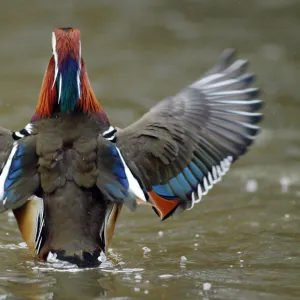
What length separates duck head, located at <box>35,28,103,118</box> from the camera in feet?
20.5

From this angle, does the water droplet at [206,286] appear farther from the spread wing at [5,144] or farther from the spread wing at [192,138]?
the spread wing at [5,144]

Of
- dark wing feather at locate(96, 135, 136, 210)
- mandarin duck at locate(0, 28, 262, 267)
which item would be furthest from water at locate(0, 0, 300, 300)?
dark wing feather at locate(96, 135, 136, 210)

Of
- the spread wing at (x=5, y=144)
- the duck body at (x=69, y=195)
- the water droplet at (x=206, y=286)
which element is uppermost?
the spread wing at (x=5, y=144)

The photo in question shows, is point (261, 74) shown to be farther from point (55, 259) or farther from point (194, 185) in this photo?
point (55, 259)

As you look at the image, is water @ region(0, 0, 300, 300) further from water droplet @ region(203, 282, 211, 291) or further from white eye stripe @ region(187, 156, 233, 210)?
white eye stripe @ region(187, 156, 233, 210)

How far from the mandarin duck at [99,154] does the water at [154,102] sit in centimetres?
27

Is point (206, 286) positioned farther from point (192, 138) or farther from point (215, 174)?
point (192, 138)

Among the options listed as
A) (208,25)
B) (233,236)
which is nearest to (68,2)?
(208,25)

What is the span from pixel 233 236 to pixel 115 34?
5.65 metres

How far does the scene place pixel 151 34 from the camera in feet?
40.9

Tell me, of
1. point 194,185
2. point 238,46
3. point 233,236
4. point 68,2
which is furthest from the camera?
point 68,2

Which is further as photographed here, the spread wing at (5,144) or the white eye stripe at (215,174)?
the white eye stripe at (215,174)

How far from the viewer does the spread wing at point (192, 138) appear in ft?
20.4

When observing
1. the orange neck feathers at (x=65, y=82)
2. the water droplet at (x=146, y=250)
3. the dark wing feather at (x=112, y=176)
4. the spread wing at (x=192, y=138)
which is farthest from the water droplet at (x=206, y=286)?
the orange neck feathers at (x=65, y=82)
